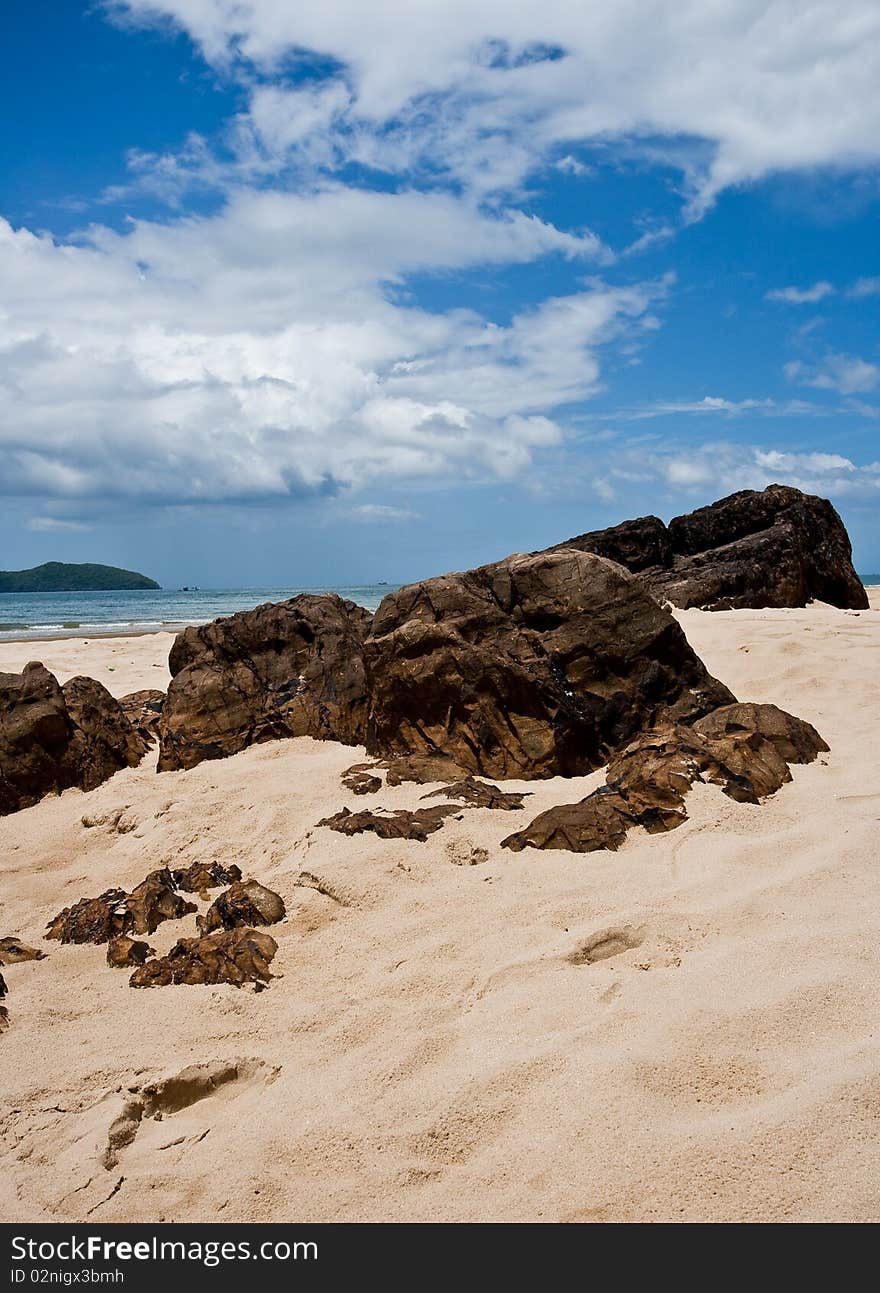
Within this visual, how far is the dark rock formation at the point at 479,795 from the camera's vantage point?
4.58 metres

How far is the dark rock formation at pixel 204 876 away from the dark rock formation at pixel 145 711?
2.76 m

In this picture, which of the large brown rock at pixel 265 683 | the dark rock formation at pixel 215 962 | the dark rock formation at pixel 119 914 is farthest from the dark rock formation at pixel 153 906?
the large brown rock at pixel 265 683

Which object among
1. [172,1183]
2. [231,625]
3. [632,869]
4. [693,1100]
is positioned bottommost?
[172,1183]

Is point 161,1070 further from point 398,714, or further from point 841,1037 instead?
point 398,714

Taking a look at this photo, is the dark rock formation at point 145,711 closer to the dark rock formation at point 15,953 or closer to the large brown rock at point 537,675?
the large brown rock at point 537,675

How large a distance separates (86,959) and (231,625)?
12.2 ft

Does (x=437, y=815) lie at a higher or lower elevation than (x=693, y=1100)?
higher

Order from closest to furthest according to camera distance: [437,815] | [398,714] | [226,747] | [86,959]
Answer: [86,959] < [437,815] < [398,714] < [226,747]

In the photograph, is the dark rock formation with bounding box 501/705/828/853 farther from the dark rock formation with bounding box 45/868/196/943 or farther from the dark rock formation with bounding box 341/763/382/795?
the dark rock formation with bounding box 45/868/196/943

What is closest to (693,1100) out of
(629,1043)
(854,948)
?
(629,1043)

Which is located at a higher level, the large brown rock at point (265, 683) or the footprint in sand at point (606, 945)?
the large brown rock at point (265, 683)

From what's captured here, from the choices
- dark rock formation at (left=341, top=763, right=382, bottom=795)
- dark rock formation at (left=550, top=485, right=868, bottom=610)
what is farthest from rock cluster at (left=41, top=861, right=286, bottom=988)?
dark rock formation at (left=550, top=485, right=868, bottom=610)

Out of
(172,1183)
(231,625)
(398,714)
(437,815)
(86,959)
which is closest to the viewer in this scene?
(172,1183)
